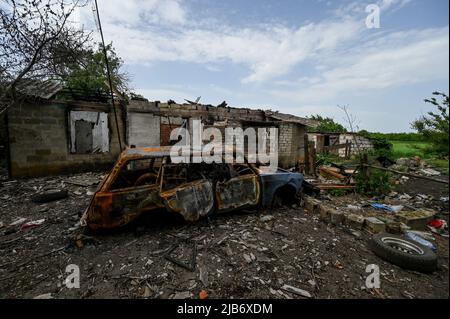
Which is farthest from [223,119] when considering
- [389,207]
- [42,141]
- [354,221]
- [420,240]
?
[420,240]

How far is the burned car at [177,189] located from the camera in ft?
11.0

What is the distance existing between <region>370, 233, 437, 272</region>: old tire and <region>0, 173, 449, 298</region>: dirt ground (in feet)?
0.29

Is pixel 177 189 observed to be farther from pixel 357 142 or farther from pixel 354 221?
pixel 357 142

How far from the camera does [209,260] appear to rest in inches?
118

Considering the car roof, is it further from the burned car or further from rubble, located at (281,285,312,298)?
rubble, located at (281,285,312,298)

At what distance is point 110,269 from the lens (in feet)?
9.32

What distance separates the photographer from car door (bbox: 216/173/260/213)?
4.11m

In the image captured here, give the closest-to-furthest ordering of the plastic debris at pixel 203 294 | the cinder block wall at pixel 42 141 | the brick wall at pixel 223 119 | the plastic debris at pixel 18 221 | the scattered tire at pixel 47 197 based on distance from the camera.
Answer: the plastic debris at pixel 203 294 → the plastic debris at pixel 18 221 → the scattered tire at pixel 47 197 → the cinder block wall at pixel 42 141 → the brick wall at pixel 223 119

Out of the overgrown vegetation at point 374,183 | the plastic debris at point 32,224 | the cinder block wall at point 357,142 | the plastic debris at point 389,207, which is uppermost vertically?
Result: the cinder block wall at point 357,142

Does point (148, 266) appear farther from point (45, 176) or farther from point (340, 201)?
point (45, 176)

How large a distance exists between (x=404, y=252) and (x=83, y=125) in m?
10.7

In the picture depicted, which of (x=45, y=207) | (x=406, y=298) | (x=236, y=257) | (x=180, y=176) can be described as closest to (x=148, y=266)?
(x=236, y=257)

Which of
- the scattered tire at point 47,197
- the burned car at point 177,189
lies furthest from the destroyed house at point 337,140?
the scattered tire at point 47,197

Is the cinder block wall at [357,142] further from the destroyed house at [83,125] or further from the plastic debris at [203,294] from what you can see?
the plastic debris at [203,294]
